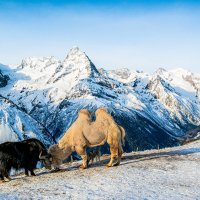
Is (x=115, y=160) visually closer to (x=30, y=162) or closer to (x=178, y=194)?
(x=30, y=162)

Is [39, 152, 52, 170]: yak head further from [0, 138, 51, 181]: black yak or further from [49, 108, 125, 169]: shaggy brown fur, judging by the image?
[49, 108, 125, 169]: shaggy brown fur

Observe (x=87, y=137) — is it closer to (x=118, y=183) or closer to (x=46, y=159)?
(x=46, y=159)

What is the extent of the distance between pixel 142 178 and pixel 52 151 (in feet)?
19.2

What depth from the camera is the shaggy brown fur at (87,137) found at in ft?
87.1

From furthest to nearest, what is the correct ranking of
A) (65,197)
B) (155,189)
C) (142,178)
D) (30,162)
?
1. (30,162)
2. (142,178)
3. (155,189)
4. (65,197)

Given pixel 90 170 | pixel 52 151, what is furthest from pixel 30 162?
pixel 90 170

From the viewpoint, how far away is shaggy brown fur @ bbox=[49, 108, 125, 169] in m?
26.6

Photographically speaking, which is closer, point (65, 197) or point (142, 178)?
point (65, 197)

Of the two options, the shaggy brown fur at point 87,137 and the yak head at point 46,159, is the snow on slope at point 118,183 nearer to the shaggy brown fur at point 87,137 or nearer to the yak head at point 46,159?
the yak head at point 46,159

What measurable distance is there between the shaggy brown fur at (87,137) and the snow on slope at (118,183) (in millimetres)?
1074

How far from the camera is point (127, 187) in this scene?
22.0m

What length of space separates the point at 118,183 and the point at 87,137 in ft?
16.0

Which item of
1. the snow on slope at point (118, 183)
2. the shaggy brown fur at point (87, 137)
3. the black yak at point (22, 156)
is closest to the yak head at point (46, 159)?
the black yak at point (22, 156)

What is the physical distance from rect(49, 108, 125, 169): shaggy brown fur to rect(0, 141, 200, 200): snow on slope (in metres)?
1.07
